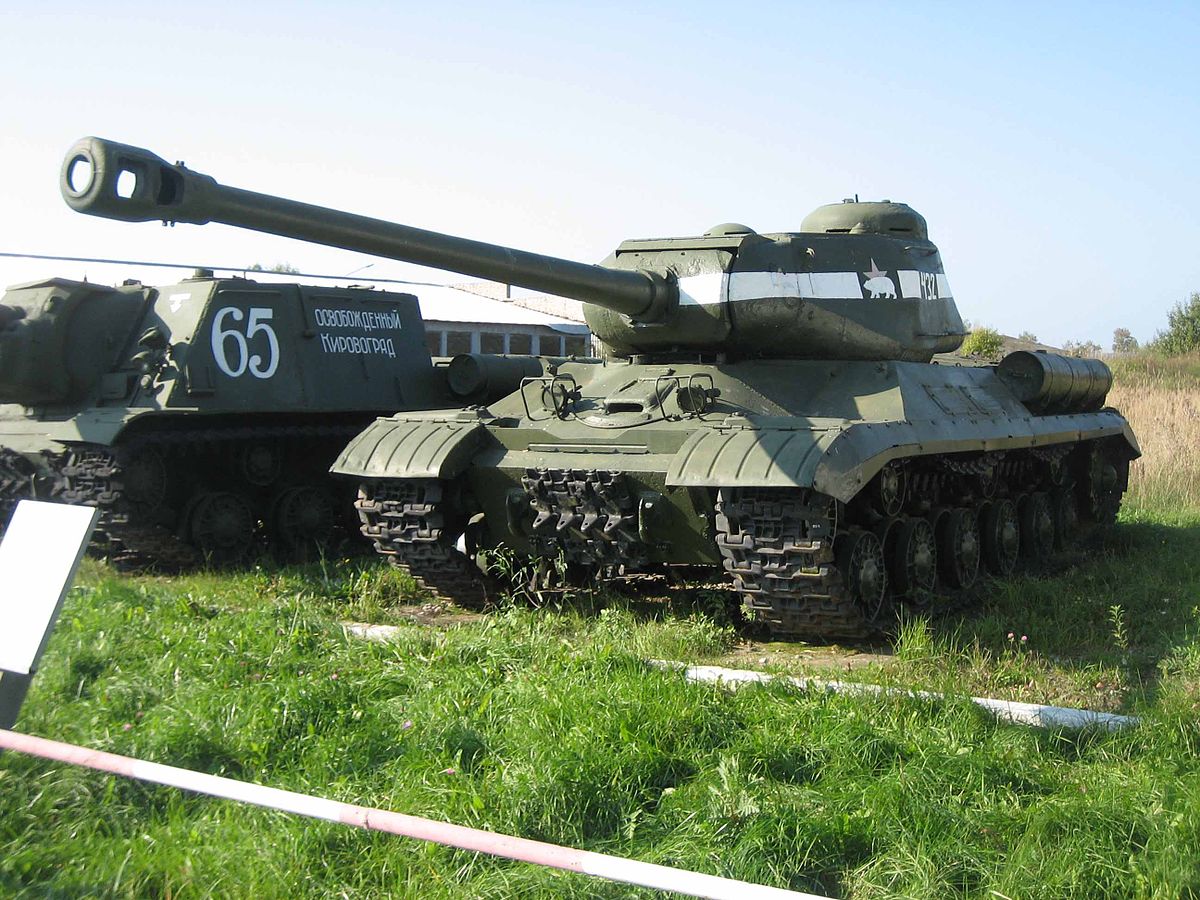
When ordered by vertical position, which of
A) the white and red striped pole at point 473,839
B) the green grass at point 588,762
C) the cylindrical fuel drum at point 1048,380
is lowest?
the green grass at point 588,762

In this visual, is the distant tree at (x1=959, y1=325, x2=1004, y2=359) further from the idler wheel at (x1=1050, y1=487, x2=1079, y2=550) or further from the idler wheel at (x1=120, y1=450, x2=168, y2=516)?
the idler wheel at (x1=120, y1=450, x2=168, y2=516)

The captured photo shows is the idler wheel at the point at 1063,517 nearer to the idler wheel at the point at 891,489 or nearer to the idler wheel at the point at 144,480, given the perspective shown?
the idler wheel at the point at 891,489

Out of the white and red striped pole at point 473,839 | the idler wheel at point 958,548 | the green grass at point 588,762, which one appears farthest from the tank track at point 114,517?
the white and red striped pole at point 473,839

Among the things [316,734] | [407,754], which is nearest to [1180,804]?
[407,754]

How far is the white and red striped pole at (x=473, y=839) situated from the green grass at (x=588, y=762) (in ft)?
2.13

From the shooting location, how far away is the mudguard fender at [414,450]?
8.75 metres

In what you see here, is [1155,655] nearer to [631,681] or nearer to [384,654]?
[631,681]

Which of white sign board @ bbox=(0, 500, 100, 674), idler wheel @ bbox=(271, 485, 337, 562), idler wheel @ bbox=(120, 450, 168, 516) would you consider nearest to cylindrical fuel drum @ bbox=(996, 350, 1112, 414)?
idler wheel @ bbox=(271, 485, 337, 562)

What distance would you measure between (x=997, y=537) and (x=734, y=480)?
3939mm

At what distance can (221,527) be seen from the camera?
12.0 m

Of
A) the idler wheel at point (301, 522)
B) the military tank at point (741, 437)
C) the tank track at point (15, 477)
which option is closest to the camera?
the military tank at point (741, 437)

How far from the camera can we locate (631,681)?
644cm

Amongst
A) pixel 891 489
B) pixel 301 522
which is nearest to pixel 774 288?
pixel 891 489

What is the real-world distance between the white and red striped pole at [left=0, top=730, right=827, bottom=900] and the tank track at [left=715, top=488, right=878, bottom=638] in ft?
13.1
